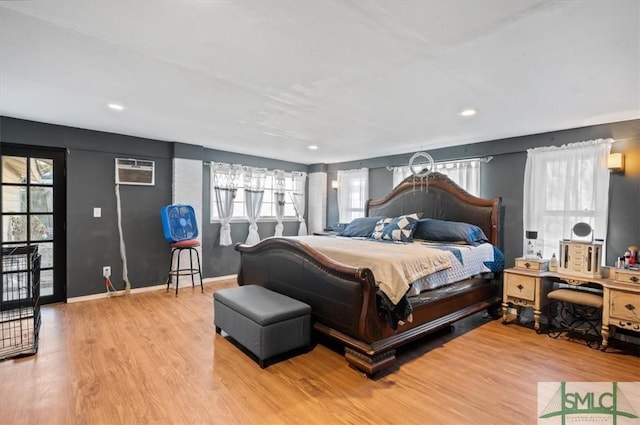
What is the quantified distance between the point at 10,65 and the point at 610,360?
535cm

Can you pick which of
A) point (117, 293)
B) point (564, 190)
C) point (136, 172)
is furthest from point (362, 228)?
point (117, 293)

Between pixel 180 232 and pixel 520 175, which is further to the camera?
pixel 180 232

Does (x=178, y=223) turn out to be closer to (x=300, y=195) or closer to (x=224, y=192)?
(x=224, y=192)

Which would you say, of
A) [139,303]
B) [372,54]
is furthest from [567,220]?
[139,303]

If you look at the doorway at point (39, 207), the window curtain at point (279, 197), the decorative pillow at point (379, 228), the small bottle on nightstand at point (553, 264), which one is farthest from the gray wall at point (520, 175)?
the doorway at point (39, 207)

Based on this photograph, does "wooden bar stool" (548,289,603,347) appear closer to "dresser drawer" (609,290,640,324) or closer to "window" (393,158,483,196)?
"dresser drawer" (609,290,640,324)

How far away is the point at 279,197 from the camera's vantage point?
6.58m

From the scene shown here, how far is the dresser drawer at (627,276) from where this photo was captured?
9.38 ft

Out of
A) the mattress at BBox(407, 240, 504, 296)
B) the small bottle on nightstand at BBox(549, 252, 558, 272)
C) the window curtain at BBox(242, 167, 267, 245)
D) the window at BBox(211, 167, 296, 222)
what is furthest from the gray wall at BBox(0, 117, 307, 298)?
the small bottle on nightstand at BBox(549, 252, 558, 272)

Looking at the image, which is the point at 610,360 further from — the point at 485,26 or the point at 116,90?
the point at 116,90

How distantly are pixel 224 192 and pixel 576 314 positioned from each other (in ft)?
17.3

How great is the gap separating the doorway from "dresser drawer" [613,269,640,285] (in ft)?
20.7

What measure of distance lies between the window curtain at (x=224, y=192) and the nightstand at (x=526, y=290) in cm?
433

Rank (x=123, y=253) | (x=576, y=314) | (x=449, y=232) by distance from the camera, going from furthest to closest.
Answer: (x=123, y=253), (x=449, y=232), (x=576, y=314)
